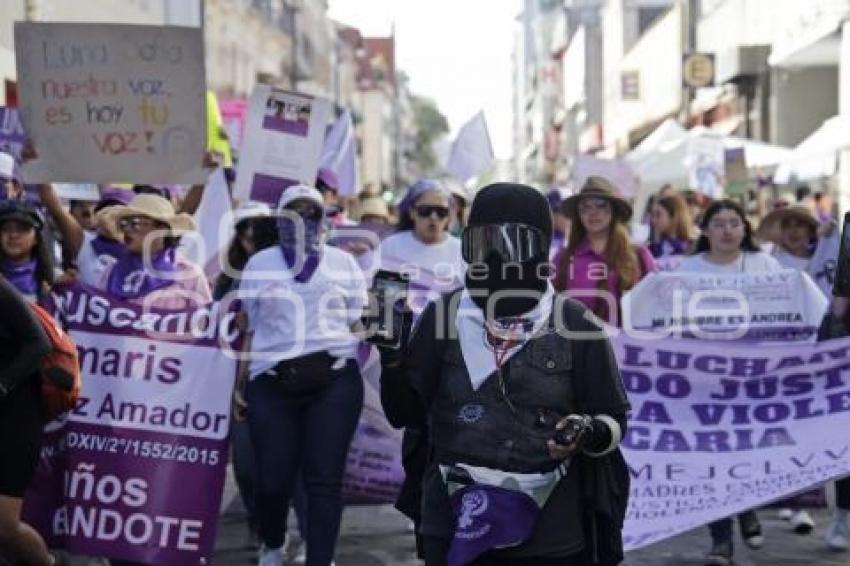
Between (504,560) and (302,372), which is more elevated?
(302,372)

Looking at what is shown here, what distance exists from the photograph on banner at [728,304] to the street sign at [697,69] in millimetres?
23811

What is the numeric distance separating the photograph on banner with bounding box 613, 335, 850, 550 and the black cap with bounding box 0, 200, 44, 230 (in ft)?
8.48

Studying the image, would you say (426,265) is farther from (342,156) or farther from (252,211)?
(342,156)

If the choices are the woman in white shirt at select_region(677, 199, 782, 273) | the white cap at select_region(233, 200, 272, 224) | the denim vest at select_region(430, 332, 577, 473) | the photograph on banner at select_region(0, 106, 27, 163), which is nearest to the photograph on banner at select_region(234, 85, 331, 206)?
the white cap at select_region(233, 200, 272, 224)

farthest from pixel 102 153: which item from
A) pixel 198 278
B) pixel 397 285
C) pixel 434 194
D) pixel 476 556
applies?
pixel 476 556

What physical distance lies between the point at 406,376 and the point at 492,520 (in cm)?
51

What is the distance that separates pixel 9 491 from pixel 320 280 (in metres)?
1.61

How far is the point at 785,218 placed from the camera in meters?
9.61

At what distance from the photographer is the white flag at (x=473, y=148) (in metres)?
14.2

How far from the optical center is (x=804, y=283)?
24.6ft

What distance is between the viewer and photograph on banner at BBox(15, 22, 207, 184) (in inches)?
309

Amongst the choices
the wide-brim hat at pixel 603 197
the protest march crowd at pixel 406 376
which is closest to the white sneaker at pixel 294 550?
the protest march crowd at pixel 406 376

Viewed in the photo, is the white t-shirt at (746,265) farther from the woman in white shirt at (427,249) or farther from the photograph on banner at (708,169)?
the photograph on banner at (708,169)

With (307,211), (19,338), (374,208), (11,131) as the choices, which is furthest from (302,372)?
(374,208)
